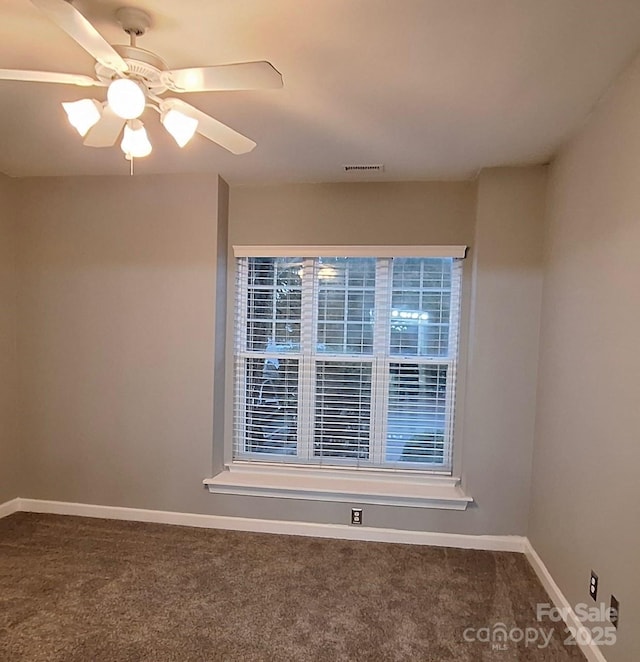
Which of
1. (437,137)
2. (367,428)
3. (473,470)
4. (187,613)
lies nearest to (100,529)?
(187,613)

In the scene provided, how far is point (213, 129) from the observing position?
175cm

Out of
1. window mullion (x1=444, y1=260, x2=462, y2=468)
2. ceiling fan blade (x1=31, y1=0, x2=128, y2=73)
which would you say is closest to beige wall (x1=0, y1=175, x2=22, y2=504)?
ceiling fan blade (x1=31, y1=0, x2=128, y2=73)

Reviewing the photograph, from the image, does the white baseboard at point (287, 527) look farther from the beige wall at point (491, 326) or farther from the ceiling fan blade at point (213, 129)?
the ceiling fan blade at point (213, 129)

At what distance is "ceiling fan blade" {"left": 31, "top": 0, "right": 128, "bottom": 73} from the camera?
45.0 inches

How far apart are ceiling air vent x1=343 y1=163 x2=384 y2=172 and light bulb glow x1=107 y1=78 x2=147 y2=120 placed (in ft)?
5.42

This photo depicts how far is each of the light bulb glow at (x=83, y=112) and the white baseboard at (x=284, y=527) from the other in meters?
2.57

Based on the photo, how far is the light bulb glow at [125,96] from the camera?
1.39 meters

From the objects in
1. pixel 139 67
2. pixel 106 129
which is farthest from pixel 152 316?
pixel 139 67

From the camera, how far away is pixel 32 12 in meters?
1.51

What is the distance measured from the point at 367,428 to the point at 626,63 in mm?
2434

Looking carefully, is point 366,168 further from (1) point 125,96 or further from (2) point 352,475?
(2) point 352,475

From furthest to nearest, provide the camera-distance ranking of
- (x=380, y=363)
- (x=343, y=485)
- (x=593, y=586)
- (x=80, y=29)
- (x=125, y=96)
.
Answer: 1. (x=380, y=363)
2. (x=343, y=485)
3. (x=593, y=586)
4. (x=125, y=96)
5. (x=80, y=29)

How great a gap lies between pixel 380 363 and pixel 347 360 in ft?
0.77

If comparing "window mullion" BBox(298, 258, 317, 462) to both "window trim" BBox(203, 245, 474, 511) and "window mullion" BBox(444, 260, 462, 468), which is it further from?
"window mullion" BBox(444, 260, 462, 468)
